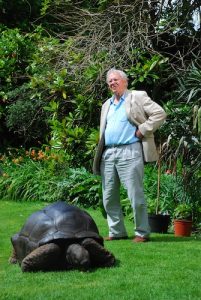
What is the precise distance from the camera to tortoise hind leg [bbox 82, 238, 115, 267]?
5.83 metres

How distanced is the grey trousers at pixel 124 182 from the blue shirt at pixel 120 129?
0.07 m

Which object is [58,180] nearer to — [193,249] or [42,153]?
[42,153]

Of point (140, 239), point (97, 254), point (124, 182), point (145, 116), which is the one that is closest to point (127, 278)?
point (97, 254)

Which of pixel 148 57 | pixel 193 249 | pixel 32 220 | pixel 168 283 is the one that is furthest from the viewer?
pixel 148 57

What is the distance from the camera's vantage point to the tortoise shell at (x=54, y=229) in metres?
5.85

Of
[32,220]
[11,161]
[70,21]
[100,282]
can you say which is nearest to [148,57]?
[70,21]

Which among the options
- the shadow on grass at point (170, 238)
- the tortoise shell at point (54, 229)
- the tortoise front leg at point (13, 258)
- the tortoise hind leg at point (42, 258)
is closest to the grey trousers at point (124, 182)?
the shadow on grass at point (170, 238)

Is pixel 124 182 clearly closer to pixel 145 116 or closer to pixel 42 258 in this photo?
pixel 145 116

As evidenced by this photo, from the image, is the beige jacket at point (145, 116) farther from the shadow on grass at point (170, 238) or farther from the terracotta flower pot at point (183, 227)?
the terracotta flower pot at point (183, 227)

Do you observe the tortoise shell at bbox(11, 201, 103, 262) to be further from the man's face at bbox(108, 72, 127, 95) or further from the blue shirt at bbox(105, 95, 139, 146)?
the man's face at bbox(108, 72, 127, 95)

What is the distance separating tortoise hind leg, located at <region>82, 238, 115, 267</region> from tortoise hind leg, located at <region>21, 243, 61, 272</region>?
0.26 m

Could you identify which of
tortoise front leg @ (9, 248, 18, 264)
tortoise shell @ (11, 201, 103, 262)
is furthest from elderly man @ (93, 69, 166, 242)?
tortoise front leg @ (9, 248, 18, 264)

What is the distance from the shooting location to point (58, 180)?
11414 millimetres

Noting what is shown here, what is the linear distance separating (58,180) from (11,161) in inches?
82.9
